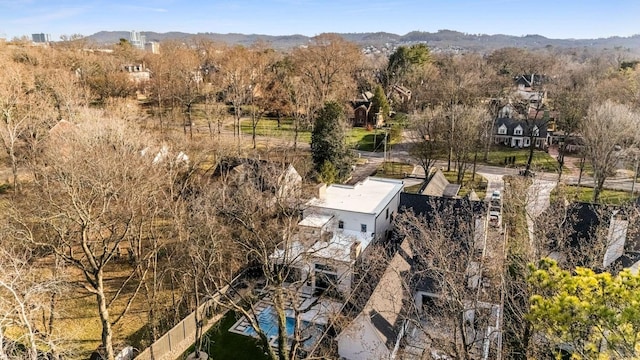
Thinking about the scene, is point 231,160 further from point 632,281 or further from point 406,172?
point 632,281

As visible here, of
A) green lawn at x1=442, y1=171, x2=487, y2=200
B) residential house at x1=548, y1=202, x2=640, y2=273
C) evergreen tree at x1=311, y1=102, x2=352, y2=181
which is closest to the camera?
residential house at x1=548, y1=202, x2=640, y2=273

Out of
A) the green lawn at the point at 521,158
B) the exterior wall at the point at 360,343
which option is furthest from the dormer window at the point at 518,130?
the exterior wall at the point at 360,343

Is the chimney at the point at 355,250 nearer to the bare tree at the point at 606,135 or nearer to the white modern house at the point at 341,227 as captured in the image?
the white modern house at the point at 341,227

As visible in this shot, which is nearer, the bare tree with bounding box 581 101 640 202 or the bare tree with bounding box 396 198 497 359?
the bare tree with bounding box 396 198 497 359

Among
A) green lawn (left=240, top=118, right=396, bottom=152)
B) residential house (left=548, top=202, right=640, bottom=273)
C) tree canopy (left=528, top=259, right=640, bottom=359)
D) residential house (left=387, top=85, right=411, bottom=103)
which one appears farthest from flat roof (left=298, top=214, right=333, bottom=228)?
residential house (left=387, top=85, right=411, bottom=103)

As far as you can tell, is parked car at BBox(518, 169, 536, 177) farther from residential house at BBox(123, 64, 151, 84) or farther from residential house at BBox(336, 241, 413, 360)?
residential house at BBox(123, 64, 151, 84)

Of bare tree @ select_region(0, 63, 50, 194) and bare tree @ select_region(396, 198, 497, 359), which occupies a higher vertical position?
bare tree @ select_region(0, 63, 50, 194)
